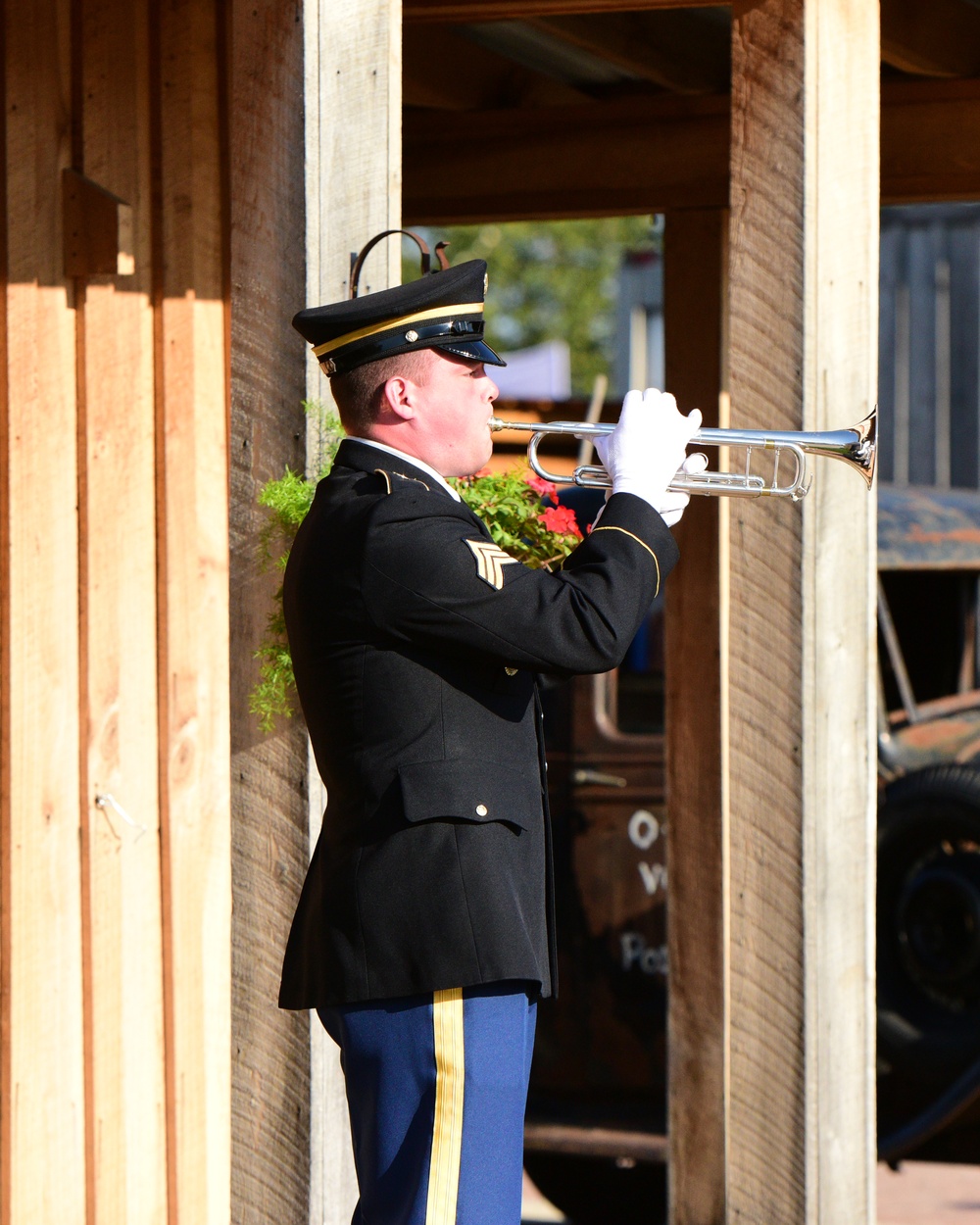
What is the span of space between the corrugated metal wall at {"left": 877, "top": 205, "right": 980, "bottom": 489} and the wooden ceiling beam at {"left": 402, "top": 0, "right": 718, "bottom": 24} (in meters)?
12.8

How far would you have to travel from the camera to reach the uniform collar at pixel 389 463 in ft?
7.72

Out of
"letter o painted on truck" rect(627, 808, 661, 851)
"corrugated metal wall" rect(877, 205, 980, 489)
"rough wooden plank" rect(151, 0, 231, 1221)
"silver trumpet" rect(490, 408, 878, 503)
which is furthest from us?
"corrugated metal wall" rect(877, 205, 980, 489)

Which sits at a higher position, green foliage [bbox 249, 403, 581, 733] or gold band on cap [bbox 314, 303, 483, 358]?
gold band on cap [bbox 314, 303, 483, 358]

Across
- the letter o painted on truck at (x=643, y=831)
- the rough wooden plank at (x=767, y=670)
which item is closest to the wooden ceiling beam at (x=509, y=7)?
the rough wooden plank at (x=767, y=670)

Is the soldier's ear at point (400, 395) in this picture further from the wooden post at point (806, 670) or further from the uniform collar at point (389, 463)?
the wooden post at point (806, 670)

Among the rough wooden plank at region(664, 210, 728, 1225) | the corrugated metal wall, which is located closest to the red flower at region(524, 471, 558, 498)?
the rough wooden plank at region(664, 210, 728, 1225)

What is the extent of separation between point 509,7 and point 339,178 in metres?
0.73

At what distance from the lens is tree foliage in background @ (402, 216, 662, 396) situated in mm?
26844

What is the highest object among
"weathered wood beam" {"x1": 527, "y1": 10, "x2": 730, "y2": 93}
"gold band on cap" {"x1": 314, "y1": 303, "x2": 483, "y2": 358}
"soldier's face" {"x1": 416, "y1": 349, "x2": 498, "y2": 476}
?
"weathered wood beam" {"x1": 527, "y1": 10, "x2": 730, "y2": 93}

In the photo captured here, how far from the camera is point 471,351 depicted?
2.39 metres

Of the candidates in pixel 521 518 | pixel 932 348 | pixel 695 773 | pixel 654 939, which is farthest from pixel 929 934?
pixel 932 348

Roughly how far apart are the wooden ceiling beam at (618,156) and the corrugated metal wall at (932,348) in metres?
11.2

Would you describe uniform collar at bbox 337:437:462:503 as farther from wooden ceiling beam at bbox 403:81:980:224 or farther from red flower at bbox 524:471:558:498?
wooden ceiling beam at bbox 403:81:980:224

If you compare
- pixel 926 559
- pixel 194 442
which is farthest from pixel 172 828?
pixel 926 559
